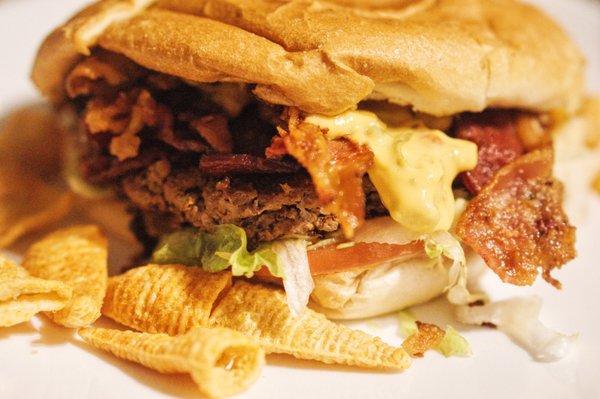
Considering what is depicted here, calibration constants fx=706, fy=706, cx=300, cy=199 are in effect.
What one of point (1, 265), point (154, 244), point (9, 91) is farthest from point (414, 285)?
point (9, 91)

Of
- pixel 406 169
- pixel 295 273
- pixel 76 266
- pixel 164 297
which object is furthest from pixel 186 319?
pixel 406 169

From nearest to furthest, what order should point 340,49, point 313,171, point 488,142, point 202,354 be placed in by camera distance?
point 202,354, point 313,171, point 340,49, point 488,142

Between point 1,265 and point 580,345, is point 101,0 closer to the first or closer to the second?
point 1,265

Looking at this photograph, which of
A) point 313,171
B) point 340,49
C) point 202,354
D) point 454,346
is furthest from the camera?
point 454,346

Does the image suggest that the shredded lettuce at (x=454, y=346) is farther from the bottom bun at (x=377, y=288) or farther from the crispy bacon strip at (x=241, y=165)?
the crispy bacon strip at (x=241, y=165)

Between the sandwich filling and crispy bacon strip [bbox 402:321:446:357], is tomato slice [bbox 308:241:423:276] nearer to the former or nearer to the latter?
the sandwich filling

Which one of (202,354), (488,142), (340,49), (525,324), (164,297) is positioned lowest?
(525,324)

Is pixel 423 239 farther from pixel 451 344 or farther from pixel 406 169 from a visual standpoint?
pixel 451 344
